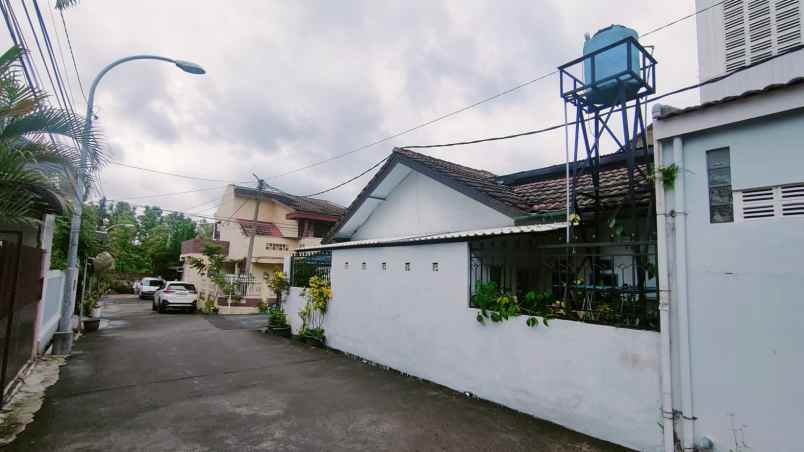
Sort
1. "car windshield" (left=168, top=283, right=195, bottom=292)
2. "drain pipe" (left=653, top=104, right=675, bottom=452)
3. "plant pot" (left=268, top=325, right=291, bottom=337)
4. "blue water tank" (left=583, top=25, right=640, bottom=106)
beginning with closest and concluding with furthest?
1. "drain pipe" (left=653, top=104, right=675, bottom=452)
2. "blue water tank" (left=583, top=25, right=640, bottom=106)
3. "plant pot" (left=268, top=325, right=291, bottom=337)
4. "car windshield" (left=168, top=283, right=195, bottom=292)

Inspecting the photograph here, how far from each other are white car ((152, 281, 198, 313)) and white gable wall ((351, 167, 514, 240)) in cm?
1107

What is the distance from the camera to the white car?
17328 millimetres

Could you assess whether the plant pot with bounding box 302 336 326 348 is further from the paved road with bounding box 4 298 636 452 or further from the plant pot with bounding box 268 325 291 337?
the plant pot with bounding box 268 325 291 337

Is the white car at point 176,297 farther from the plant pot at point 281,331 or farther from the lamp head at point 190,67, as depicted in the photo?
the lamp head at point 190,67

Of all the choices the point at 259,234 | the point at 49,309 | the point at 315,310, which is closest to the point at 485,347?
the point at 315,310

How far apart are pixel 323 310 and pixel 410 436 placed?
5598mm

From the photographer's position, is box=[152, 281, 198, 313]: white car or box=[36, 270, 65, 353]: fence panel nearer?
box=[36, 270, 65, 353]: fence panel

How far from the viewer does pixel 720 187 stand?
371 cm

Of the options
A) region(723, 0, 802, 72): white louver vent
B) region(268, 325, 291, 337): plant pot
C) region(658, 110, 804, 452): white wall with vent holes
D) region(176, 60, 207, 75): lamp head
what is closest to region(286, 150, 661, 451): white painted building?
region(268, 325, 291, 337): plant pot

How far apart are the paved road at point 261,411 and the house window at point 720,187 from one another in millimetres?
2693

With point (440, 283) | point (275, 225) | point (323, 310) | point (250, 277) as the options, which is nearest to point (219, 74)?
point (323, 310)

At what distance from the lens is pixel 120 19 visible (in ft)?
17.3

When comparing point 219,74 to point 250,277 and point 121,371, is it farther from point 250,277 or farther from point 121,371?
point 250,277

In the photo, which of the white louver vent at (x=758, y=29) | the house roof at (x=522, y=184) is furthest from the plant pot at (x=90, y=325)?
the white louver vent at (x=758, y=29)
